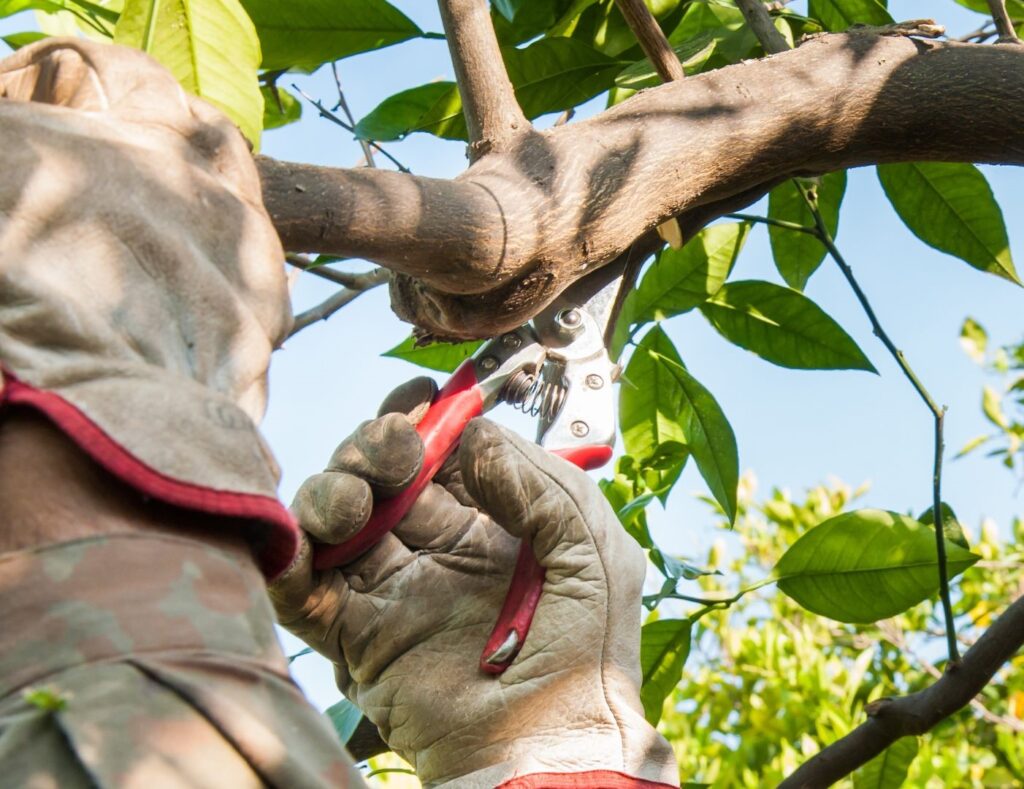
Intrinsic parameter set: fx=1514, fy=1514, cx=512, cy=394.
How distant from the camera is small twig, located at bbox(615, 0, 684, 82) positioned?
1630 mm

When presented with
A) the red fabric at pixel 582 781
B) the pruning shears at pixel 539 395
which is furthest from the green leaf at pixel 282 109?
the red fabric at pixel 582 781

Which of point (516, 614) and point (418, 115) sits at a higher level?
point (418, 115)

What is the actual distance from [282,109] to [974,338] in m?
3.41

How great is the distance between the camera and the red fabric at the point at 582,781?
1.28 metres

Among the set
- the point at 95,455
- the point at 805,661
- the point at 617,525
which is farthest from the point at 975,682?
the point at 805,661

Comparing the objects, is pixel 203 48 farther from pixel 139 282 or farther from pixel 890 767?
pixel 890 767

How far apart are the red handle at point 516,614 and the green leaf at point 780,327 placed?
736mm

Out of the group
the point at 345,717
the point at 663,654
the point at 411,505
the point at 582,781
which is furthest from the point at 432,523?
the point at 663,654

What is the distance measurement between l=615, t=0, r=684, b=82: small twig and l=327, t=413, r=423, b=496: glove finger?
57cm

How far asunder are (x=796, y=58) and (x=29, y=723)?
1074 millimetres

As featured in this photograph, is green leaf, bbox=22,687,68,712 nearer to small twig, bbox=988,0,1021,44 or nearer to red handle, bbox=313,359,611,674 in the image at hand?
red handle, bbox=313,359,611,674

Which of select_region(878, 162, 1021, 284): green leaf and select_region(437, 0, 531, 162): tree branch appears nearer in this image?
select_region(437, 0, 531, 162): tree branch

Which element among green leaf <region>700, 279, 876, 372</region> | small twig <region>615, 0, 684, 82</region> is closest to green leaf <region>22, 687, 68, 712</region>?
small twig <region>615, 0, 684, 82</region>

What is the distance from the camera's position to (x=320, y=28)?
6.12ft
